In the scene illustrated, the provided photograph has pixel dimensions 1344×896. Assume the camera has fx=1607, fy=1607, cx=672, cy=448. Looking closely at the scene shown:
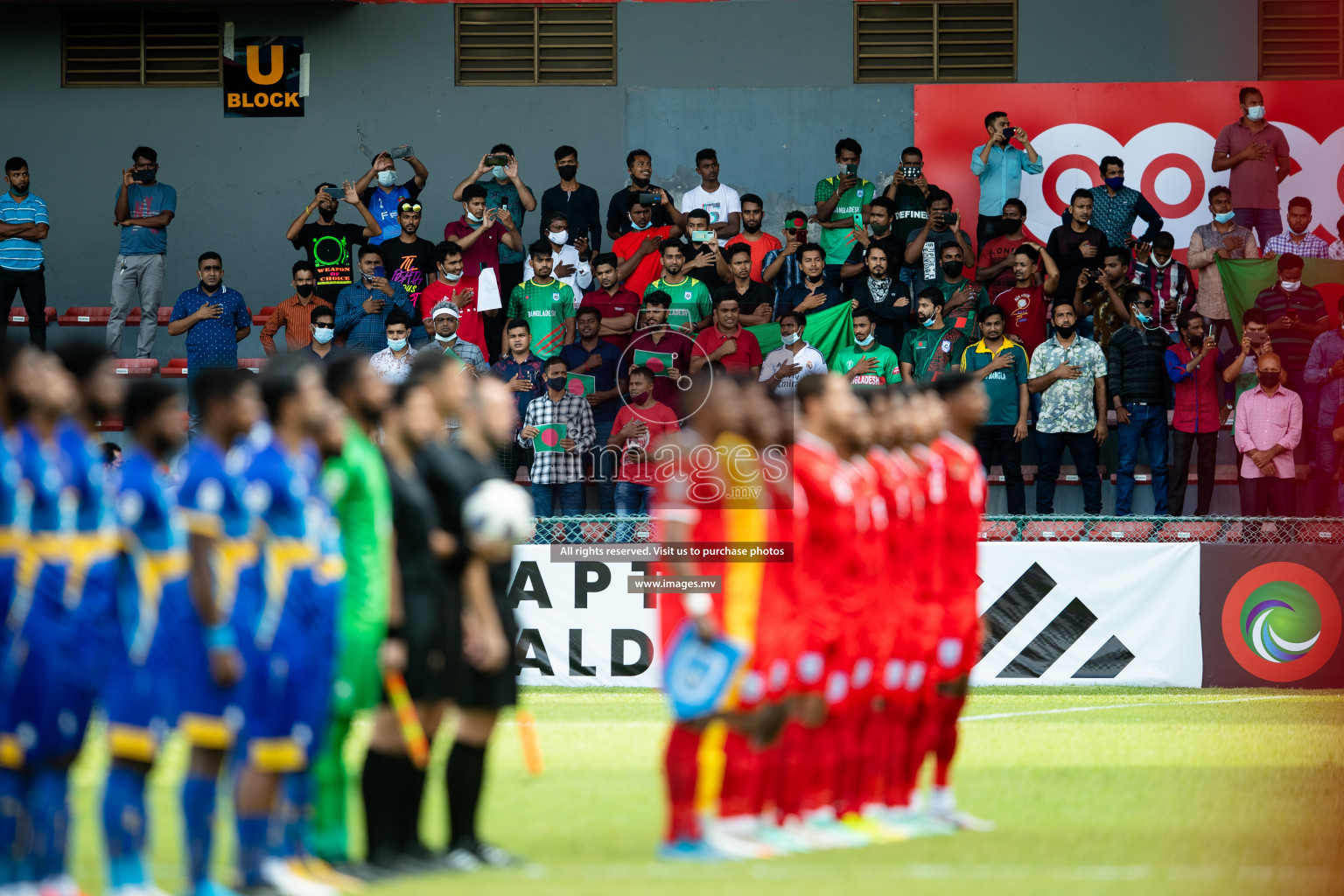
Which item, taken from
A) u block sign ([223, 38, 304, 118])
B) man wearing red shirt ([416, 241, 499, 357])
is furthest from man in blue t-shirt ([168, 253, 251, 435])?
u block sign ([223, 38, 304, 118])

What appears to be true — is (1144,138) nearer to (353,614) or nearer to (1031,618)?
(1031,618)

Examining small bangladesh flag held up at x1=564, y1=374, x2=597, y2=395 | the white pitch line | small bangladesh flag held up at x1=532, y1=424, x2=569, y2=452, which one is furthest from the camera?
small bangladesh flag held up at x1=564, y1=374, x2=597, y2=395

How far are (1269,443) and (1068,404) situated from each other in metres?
2.14

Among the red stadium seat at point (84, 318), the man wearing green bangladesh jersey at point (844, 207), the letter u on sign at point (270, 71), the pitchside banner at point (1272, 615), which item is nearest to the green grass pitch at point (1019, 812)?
the pitchside banner at point (1272, 615)

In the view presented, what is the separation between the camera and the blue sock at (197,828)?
599 cm

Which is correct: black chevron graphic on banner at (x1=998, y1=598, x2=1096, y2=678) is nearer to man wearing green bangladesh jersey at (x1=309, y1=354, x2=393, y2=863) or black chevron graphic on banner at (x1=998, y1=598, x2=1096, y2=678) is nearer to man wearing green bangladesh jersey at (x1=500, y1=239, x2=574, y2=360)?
man wearing green bangladesh jersey at (x1=500, y1=239, x2=574, y2=360)

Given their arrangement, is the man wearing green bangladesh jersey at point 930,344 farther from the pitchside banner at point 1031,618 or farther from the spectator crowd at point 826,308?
the pitchside banner at point 1031,618

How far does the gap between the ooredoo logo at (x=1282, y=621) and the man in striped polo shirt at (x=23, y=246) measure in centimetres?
1339

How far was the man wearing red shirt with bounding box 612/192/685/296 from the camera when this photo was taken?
18.0 m

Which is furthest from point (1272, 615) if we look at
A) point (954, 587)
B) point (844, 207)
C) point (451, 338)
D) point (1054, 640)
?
point (451, 338)

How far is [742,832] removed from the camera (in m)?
7.49

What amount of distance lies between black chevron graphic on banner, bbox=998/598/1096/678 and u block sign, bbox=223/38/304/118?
40.9 ft

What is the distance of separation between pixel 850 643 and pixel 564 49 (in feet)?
51.4

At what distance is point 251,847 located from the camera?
6.24m
